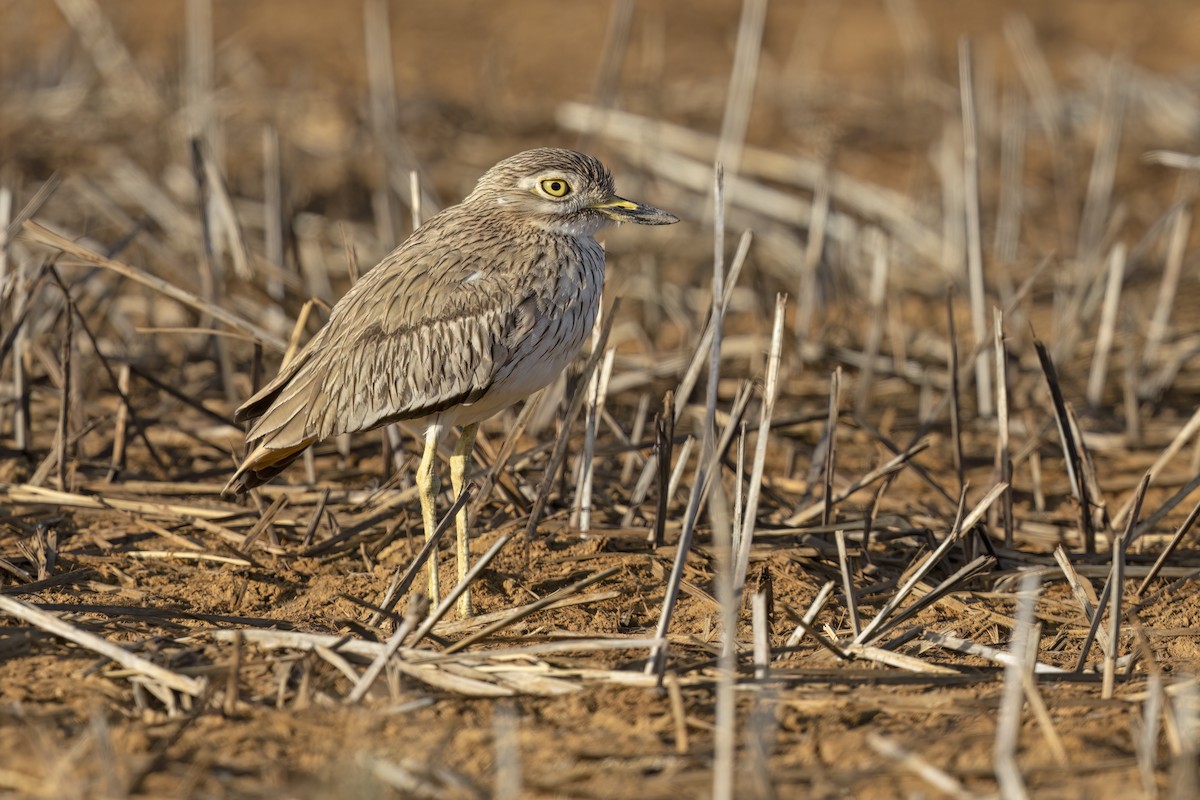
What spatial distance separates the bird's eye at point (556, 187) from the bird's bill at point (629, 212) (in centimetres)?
10

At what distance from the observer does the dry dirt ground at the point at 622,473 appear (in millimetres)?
3168

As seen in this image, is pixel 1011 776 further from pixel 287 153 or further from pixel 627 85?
pixel 627 85

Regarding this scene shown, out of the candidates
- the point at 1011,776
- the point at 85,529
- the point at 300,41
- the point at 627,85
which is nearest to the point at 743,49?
the point at 627,85

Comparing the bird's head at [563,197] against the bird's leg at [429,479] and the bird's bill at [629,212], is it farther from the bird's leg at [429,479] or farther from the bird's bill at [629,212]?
the bird's leg at [429,479]

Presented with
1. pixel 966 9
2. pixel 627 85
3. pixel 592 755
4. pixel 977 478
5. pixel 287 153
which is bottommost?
pixel 592 755

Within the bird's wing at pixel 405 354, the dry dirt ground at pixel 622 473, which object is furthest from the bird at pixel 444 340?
the dry dirt ground at pixel 622 473

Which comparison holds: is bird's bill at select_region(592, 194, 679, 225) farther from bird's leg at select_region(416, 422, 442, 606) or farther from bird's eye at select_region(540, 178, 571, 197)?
bird's leg at select_region(416, 422, 442, 606)

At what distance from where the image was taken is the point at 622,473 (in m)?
5.34

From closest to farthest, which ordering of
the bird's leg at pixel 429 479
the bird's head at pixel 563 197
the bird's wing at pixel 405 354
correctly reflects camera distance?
the bird's wing at pixel 405 354, the bird's leg at pixel 429 479, the bird's head at pixel 563 197

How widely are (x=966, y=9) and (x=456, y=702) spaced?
11603 mm

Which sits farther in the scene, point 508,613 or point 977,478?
point 977,478

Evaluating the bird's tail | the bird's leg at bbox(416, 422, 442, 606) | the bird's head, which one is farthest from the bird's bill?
the bird's tail

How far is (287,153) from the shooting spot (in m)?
9.40

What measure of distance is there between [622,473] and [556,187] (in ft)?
3.95
